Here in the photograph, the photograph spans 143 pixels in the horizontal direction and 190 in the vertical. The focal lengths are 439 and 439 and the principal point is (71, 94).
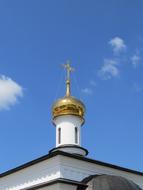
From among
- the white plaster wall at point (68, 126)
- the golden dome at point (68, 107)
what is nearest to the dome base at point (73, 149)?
the white plaster wall at point (68, 126)

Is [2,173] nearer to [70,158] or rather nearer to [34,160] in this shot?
[34,160]

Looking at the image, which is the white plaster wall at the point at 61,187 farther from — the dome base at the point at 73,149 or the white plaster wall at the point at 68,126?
the white plaster wall at the point at 68,126

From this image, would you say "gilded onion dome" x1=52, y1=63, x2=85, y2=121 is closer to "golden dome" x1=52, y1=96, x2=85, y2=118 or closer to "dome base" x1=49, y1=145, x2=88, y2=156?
"golden dome" x1=52, y1=96, x2=85, y2=118

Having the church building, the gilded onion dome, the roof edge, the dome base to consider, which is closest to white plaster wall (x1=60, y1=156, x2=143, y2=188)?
the church building

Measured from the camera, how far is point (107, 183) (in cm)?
1530

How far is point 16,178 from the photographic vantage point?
57.1 feet

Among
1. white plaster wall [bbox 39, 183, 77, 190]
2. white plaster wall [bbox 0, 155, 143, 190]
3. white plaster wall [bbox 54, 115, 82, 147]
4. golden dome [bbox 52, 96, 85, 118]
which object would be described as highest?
golden dome [bbox 52, 96, 85, 118]

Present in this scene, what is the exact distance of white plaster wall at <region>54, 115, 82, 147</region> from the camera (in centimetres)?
1853

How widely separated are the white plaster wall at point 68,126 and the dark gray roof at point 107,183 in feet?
9.48

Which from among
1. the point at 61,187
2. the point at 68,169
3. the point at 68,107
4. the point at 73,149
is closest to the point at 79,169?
the point at 68,169

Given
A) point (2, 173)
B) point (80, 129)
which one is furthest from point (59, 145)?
point (2, 173)

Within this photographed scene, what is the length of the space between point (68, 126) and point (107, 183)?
165 inches

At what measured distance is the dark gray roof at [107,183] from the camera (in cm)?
1521

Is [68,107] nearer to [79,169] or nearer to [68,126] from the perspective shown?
[68,126]
